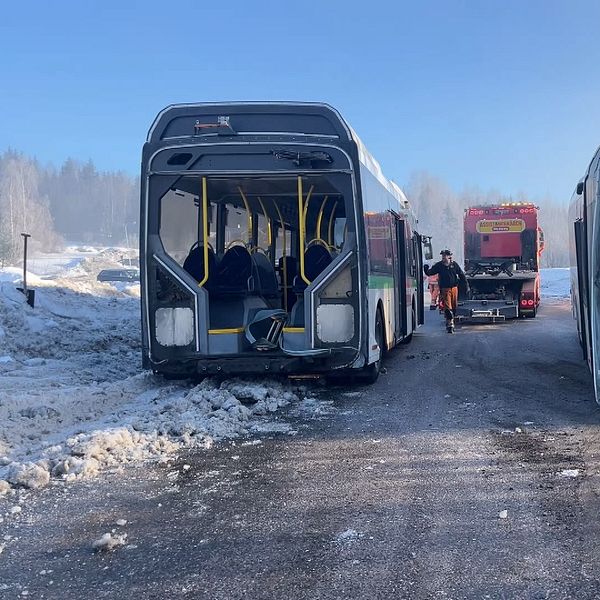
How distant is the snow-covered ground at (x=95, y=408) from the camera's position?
587 centimetres

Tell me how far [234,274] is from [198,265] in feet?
1.85

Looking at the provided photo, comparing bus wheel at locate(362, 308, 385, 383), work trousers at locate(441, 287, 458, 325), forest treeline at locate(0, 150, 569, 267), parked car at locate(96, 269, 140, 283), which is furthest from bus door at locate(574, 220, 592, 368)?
forest treeline at locate(0, 150, 569, 267)

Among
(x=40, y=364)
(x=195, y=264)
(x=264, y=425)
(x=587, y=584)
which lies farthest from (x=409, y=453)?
(x=40, y=364)

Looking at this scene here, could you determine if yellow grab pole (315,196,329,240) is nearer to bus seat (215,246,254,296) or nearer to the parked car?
bus seat (215,246,254,296)

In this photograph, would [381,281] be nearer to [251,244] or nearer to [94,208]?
[251,244]

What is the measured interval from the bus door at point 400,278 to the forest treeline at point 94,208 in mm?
76997

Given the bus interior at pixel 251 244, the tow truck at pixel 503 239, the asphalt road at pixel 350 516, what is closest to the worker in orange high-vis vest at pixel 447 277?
the tow truck at pixel 503 239

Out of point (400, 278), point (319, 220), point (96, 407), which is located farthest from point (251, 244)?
point (96, 407)

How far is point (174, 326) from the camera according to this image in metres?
8.60

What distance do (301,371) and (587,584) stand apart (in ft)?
17.5

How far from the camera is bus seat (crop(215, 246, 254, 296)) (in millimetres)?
9664

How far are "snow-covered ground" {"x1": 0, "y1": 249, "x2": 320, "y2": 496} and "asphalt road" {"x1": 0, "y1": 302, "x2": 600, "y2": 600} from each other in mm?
338

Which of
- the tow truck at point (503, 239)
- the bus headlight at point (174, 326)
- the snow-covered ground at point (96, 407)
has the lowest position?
the snow-covered ground at point (96, 407)

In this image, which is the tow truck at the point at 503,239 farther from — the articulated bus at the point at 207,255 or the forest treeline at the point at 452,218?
the forest treeline at the point at 452,218
